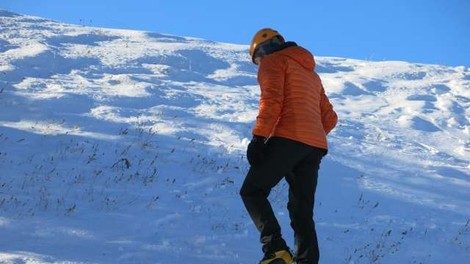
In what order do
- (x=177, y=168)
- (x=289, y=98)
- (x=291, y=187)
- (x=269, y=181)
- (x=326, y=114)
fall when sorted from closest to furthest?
(x=269, y=181), (x=289, y=98), (x=291, y=187), (x=326, y=114), (x=177, y=168)

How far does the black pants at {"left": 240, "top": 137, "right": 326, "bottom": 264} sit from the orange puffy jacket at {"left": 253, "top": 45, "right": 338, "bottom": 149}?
0.34 ft

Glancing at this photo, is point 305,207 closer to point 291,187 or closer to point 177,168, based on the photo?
point 291,187

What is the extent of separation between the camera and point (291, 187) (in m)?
4.44

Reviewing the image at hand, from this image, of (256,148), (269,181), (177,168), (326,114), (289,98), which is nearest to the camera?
(256,148)

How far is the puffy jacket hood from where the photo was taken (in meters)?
4.27

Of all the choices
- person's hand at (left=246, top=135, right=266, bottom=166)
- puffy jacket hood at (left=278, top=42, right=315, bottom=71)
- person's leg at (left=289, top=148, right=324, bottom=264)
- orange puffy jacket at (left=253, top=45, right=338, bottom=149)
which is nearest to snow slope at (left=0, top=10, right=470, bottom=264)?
person's leg at (left=289, top=148, right=324, bottom=264)

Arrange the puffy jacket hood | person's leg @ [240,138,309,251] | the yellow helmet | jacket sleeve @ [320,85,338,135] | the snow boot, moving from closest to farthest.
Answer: the snow boot, person's leg @ [240,138,309,251], the puffy jacket hood, the yellow helmet, jacket sleeve @ [320,85,338,135]

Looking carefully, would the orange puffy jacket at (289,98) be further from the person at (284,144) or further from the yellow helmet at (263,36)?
the yellow helmet at (263,36)

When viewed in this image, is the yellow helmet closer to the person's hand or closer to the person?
the person

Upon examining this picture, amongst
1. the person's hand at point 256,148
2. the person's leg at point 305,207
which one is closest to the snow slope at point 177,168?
the person's leg at point 305,207

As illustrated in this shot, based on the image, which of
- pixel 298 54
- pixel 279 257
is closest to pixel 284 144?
pixel 298 54

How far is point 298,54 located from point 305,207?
125cm

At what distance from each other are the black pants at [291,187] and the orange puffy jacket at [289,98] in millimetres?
103

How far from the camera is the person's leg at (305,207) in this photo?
4.27m
